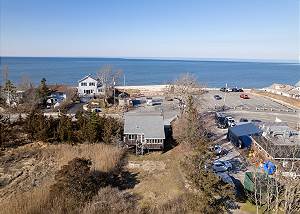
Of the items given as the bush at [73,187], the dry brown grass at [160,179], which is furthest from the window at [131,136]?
the bush at [73,187]

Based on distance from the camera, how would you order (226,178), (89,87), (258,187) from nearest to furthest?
(258,187), (226,178), (89,87)

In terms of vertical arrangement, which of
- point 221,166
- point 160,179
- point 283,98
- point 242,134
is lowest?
point 160,179

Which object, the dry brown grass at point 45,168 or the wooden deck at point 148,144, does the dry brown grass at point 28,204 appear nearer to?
the dry brown grass at point 45,168

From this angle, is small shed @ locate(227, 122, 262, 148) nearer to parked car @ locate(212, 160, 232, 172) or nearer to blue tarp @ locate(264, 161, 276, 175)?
parked car @ locate(212, 160, 232, 172)

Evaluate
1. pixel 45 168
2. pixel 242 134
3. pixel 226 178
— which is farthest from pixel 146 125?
pixel 226 178

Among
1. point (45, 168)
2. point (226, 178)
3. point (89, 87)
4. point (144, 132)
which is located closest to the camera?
point (226, 178)

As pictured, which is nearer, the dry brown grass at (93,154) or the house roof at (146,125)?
the dry brown grass at (93,154)

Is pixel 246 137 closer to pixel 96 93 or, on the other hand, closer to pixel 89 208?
pixel 89 208

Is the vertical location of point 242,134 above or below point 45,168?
above

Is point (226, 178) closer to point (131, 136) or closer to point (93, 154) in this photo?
point (131, 136)
